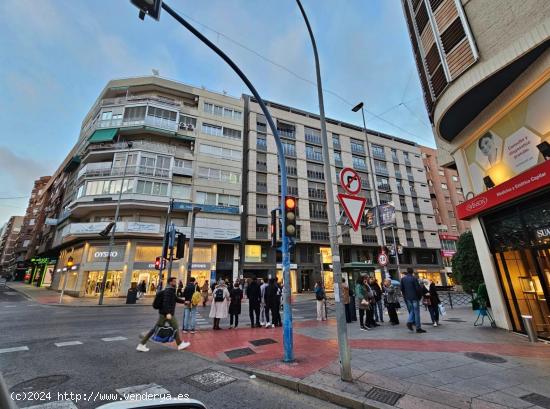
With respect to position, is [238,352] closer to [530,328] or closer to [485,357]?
[485,357]

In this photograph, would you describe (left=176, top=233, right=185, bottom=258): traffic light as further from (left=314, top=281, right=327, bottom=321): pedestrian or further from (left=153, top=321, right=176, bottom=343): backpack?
(left=314, top=281, right=327, bottom=321): pedestrian

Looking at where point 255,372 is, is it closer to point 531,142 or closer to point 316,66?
point 316,66

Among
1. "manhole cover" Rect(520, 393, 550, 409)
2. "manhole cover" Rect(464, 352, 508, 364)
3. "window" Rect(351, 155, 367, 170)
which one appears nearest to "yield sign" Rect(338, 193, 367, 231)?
"manhole cover" Rect(520, 393, 550, 409)

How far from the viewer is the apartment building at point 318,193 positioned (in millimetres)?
36094

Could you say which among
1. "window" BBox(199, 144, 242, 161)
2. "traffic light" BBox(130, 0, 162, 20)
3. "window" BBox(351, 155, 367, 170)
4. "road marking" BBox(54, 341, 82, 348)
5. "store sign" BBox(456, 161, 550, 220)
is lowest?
"road marking" BBox(54, 341, 82, 348)

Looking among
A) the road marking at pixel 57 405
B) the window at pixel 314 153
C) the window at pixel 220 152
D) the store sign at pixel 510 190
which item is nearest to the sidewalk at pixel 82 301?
the window at pixel 220 152

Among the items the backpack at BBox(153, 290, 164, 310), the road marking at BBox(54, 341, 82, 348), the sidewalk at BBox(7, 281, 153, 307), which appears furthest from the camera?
the sidewalk at BBox(7, 281, 153, 307)

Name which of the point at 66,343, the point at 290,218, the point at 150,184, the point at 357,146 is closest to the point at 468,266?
the point at 290,218

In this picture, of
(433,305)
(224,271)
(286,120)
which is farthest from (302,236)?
(433,305)

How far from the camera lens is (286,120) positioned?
42750 millimetres

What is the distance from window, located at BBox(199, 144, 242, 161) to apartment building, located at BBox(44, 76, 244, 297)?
13 cm

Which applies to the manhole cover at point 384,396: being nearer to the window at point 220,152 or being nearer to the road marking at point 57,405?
the road marking at point 57,405

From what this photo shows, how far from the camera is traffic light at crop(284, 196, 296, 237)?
6.50 m

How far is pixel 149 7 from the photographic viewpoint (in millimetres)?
4480
